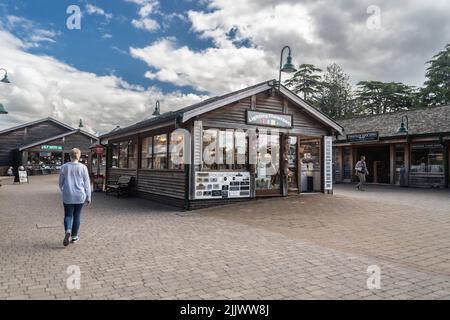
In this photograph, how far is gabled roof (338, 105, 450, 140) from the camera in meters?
17.7

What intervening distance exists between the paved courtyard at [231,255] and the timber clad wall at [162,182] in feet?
5.91

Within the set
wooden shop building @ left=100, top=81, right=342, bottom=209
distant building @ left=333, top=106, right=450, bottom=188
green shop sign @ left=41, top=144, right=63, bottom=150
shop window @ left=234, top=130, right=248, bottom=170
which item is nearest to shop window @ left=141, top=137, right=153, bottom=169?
wooden shop building @ left=100, top=81, right=342, bottom=209

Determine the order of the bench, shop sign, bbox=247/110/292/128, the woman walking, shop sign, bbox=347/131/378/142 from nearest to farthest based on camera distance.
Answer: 1. the woman walking
2. shop sign, bbox=247/110/292/128
3. the bench
4. shop sign, bbox=347/131/378/142

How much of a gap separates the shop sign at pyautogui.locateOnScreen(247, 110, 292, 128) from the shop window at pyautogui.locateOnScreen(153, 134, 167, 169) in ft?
10.5

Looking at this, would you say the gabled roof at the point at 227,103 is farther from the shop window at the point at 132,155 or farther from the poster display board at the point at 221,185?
the poster display board at the point at 221,185

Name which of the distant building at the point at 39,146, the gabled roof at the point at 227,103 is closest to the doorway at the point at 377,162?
the gabled roof at the point at 227,103

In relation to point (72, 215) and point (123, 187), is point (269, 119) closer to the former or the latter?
point (123, 187)

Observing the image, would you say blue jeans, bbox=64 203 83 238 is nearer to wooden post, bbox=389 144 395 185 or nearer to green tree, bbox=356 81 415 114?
wooden post, bbox=389 144 395 185

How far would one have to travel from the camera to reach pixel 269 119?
12.1 metres

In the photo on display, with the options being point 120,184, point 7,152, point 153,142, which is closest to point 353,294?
point 153,142

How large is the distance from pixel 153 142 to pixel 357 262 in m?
9.90

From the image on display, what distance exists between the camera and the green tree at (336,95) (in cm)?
4009

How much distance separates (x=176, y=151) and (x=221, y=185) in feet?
6.34

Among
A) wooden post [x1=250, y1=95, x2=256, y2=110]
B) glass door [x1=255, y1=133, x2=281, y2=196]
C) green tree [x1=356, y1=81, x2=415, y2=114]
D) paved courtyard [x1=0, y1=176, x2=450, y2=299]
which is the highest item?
green tree [x1=356, y1=81, x2=415, y2=114]
